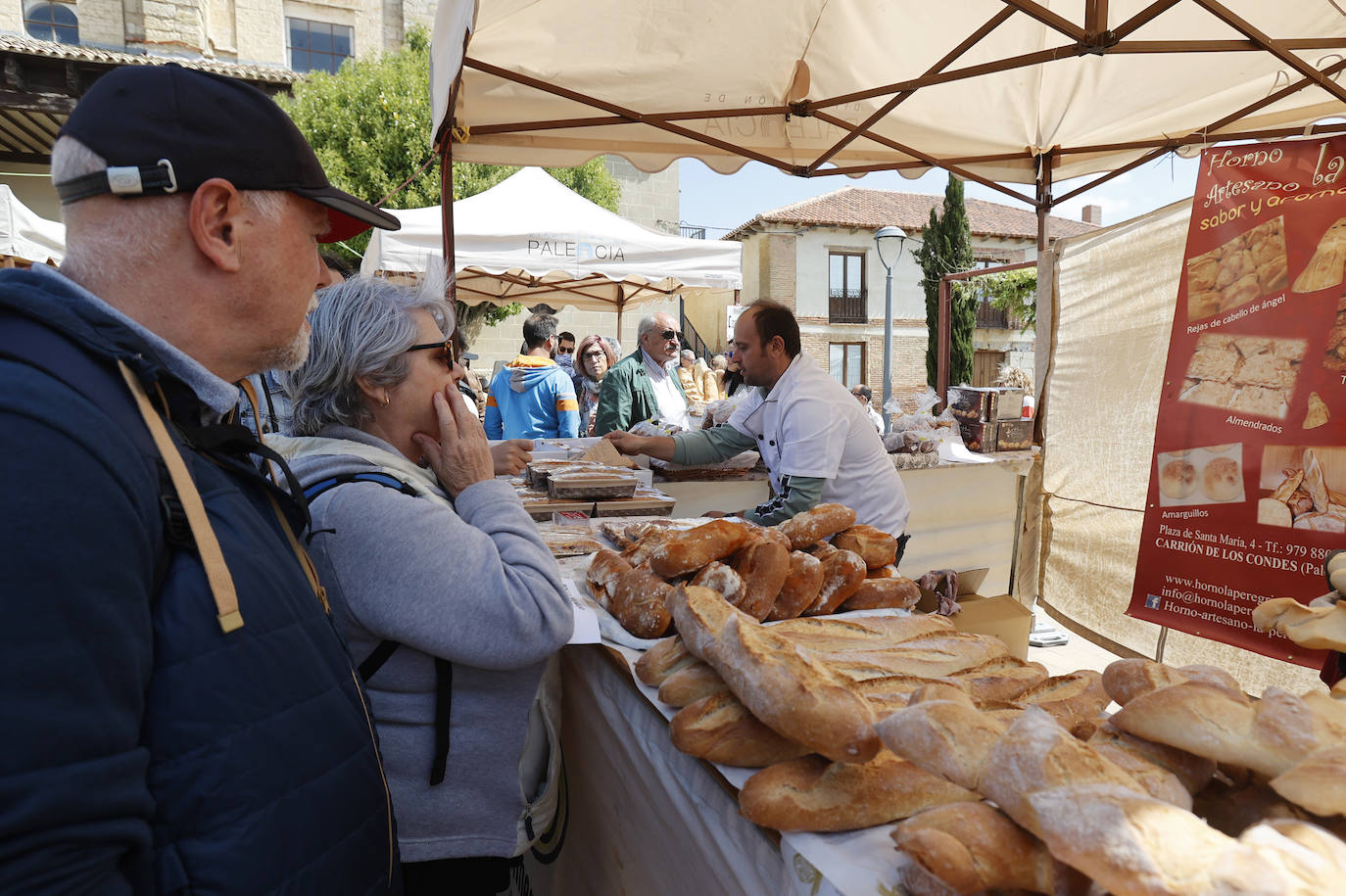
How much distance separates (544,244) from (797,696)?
6.02 metres

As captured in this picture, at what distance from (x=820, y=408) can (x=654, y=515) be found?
0.89 metres

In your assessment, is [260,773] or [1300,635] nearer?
[260,773]

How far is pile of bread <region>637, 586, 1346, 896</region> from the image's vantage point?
67 cm

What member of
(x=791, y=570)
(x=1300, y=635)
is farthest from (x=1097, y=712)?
(x=791, y=570)

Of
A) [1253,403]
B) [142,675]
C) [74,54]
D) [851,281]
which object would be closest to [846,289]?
[851,281]

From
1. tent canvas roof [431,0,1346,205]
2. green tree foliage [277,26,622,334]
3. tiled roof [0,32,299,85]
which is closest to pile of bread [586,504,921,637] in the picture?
tent canvas roof [431,0,1346,205]

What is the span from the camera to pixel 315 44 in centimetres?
2181

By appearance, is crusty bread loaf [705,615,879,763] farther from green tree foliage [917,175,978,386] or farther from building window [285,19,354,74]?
building window [285,19,354,74]

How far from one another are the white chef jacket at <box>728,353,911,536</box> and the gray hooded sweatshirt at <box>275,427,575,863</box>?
1.89 meters

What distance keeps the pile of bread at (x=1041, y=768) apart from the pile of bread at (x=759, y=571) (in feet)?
1.42

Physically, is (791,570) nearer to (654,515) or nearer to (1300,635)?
(1300,635)

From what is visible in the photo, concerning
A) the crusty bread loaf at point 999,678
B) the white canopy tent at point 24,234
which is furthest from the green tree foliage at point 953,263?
the crusty bread loaf at point 999,678

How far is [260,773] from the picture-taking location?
2.93 ft

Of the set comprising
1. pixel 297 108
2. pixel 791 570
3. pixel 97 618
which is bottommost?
pixel 791 570
